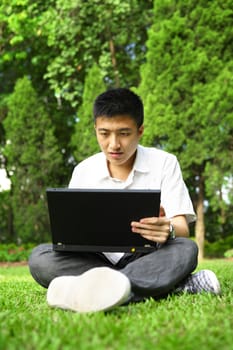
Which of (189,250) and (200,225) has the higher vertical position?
(189,250)

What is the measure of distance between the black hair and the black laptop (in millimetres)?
579

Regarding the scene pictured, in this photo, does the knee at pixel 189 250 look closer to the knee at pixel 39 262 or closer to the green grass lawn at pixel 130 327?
the green grass lawn at pixel 130 327

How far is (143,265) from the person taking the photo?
2881mm

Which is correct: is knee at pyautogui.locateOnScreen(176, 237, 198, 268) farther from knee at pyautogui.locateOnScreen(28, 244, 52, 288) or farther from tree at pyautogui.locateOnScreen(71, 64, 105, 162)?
tree at pyautogui.locateOnScreen(71, 64, 105, 162)

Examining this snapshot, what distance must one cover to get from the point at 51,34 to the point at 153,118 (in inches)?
127

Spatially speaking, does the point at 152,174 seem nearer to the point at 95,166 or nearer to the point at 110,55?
the point at 95,166

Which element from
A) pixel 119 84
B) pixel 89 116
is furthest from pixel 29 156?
pixel 119 84

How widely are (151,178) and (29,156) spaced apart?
1013 cm

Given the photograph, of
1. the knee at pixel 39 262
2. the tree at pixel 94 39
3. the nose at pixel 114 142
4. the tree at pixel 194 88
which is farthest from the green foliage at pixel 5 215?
the nose at pixel 114 142

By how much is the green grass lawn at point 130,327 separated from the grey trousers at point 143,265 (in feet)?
0.36

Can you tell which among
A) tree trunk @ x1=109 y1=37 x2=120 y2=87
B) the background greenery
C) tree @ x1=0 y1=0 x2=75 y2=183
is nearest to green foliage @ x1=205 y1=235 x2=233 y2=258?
the background greenery

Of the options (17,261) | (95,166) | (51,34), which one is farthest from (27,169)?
(95,166)

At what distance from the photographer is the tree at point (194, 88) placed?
11227mm

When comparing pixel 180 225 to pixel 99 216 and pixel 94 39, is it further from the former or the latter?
pixel 94 39
